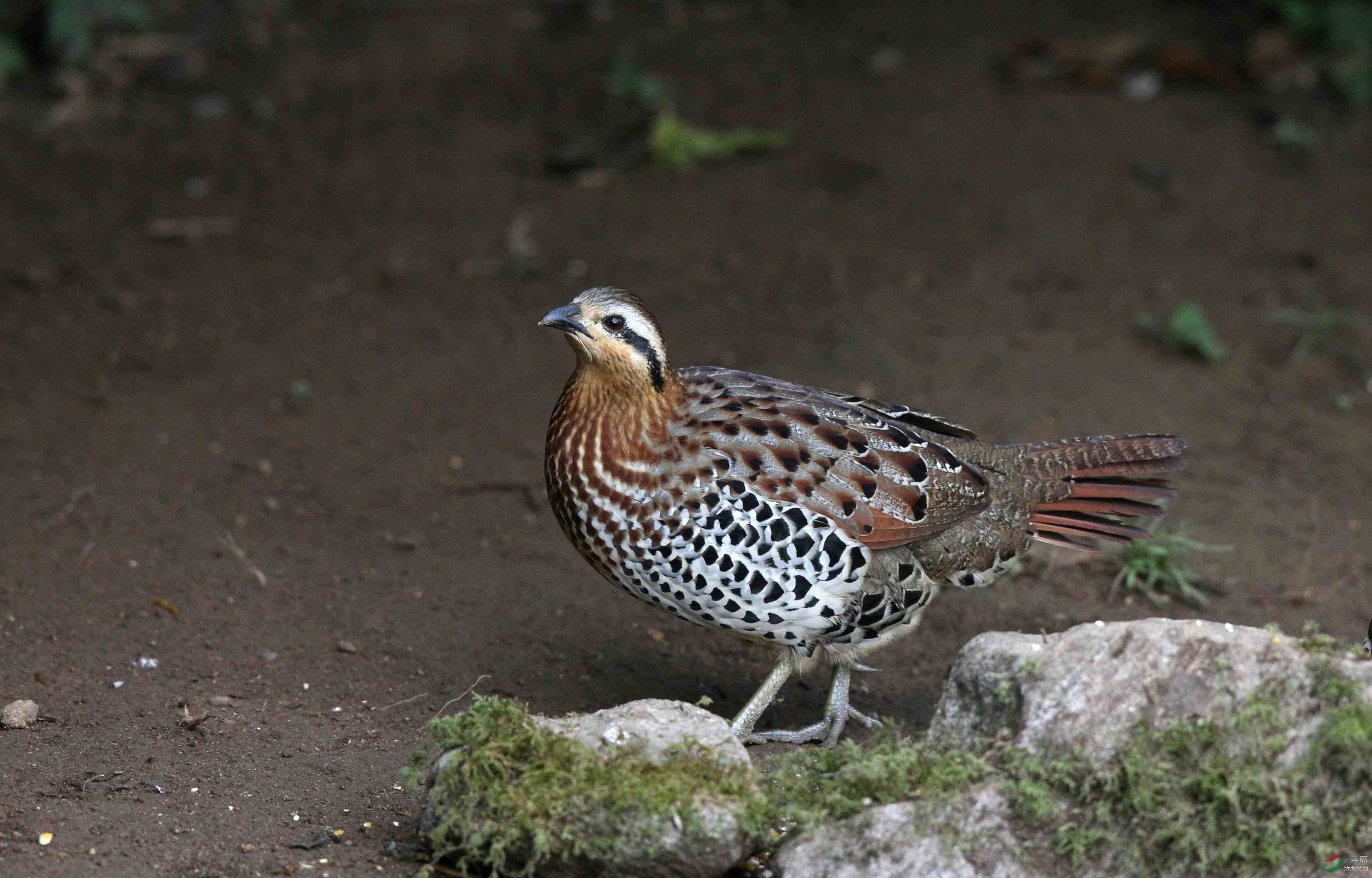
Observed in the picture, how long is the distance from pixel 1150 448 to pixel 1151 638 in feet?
5.22

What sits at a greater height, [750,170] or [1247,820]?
[1247,820]

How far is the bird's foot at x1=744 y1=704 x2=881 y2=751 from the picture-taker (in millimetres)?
5004

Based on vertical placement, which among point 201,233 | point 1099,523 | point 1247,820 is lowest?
point 201,233

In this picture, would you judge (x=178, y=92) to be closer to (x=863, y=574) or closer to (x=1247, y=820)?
(x=863, y=574)

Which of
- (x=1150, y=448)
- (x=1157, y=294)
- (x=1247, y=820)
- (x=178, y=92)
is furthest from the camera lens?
(x=178, y=92)

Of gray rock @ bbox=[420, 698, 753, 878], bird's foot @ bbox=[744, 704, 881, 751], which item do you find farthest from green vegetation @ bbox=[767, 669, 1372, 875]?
bird's foot @ bbox=[744, 704, 881, 751]

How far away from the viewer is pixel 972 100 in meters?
9.98

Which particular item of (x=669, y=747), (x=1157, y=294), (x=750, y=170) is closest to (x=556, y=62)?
(x=750, y=170)

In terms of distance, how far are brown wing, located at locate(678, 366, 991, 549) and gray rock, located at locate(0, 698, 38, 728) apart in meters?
2.26

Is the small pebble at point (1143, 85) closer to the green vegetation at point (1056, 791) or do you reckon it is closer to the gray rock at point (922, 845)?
the green vegetation at point (1056, 791)

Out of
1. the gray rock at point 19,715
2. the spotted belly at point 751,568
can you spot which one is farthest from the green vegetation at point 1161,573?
the gray rock at point 19,715

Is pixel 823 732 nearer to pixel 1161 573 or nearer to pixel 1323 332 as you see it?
pixel 1161 573

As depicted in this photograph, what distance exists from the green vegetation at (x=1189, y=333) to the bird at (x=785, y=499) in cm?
283

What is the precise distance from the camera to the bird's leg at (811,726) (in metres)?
4.90
